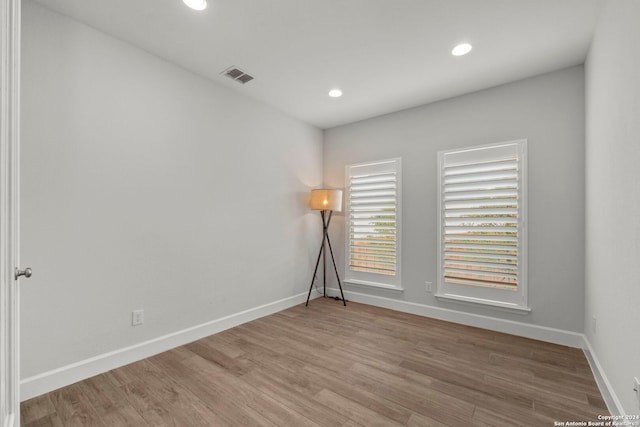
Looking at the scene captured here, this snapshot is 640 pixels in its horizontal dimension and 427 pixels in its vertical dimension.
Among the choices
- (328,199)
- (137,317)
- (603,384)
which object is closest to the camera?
(603,384)

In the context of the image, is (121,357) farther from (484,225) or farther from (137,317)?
(484,225)

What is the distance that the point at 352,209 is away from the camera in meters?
4.32

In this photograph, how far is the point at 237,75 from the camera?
299cm

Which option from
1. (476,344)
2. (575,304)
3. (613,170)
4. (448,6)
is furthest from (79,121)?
(575,304)

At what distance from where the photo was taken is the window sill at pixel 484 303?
3006mm

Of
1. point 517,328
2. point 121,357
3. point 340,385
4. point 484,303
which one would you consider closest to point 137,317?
point 121,357

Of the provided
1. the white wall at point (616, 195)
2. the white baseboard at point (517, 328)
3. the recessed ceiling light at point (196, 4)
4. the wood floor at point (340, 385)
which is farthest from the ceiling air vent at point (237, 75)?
the white baseboard at point (517, 328)

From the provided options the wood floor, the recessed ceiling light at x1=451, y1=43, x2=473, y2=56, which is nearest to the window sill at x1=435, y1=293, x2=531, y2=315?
the wood floor

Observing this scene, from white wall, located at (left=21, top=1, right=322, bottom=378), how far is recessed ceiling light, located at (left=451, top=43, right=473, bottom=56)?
2.21 m

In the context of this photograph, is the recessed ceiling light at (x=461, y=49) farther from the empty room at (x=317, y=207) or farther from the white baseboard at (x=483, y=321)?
the white baseboard at (x=483, y=321)

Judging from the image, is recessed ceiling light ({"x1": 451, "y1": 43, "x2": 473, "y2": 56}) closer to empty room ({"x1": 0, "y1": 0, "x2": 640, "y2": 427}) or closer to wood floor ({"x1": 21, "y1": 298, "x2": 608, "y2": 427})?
empty room ({"x1": 0, "y1": 0, "x2": 640, "y2": 427})

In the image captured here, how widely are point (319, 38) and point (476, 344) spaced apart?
3145 mm

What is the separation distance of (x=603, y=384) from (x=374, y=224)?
2596 mm

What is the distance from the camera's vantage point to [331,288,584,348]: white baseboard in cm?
279
